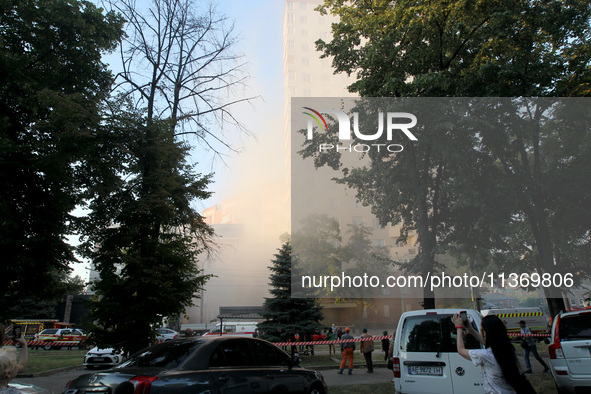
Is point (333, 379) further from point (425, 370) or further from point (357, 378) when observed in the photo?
point (425, 370)

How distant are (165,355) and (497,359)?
3986 millimetres

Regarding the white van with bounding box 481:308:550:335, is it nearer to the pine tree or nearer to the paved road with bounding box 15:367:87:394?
the pine tree

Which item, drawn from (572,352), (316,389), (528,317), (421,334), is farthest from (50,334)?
(528,317)

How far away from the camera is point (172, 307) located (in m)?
10.8

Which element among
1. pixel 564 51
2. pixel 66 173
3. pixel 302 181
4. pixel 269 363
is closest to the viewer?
pixel 269 363

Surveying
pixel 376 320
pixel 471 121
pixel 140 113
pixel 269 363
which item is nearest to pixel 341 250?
pixel 376 320

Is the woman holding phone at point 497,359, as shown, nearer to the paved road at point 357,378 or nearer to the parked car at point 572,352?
the parked car at point 572,352

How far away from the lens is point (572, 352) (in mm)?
7039

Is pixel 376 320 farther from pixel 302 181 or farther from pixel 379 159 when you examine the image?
pixel 379 159

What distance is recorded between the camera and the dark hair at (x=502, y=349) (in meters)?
3.36

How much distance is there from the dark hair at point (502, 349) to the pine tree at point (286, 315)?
17053 millimetres

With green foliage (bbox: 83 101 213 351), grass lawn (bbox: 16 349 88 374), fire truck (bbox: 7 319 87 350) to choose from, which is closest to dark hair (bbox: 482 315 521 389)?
green foliage (bbox: 83 101 213 351)

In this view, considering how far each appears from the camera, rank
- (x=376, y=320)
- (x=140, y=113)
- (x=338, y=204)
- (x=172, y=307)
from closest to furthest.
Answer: (x=172, y=307)
(x=140, y=113)
(x=338, y=204)
(x=376, y=320)

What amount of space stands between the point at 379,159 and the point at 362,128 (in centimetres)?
166
